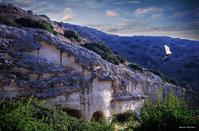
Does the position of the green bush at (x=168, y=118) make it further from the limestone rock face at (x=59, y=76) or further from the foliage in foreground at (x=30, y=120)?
the limestone rock face at (x=59, y=76)

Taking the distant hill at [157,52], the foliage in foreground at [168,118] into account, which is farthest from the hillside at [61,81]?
the distant hill at [157,52]

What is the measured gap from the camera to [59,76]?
29.8 metres

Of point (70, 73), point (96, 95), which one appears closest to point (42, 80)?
point (70, 73)

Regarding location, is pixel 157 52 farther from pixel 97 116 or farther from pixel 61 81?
pixel 61 81

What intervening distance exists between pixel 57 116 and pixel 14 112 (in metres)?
7.03

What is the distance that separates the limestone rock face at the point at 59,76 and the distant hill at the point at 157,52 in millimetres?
34982

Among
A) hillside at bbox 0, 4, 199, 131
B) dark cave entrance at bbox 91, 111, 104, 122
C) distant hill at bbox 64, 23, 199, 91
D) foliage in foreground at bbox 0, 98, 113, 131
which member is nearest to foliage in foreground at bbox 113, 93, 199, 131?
foliage in foreground at bbox 0, 98, 113, 131

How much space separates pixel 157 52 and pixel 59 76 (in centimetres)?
5829

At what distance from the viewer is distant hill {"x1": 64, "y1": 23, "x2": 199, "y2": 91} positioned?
73969 mm

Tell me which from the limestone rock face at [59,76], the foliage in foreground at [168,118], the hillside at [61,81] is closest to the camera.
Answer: the foliage in foreground at [168,118]

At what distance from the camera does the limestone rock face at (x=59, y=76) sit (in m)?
27.5

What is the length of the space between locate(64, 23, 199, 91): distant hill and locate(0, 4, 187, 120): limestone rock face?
115 ft

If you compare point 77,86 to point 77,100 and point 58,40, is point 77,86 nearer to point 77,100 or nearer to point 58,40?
point 77,100

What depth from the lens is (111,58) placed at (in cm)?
4350
